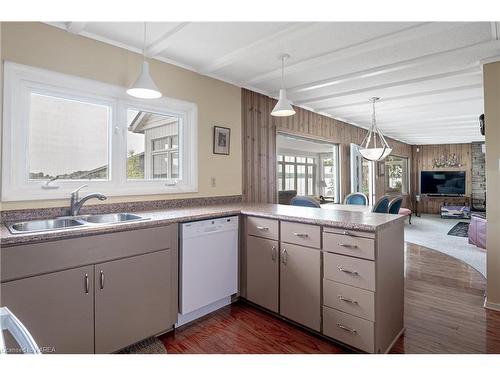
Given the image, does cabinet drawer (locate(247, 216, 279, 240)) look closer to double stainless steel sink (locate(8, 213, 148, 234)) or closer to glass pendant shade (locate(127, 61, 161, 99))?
double stainless steel sink (locate(8, 213, 148, 234))

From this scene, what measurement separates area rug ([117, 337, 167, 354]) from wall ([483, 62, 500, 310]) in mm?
2755

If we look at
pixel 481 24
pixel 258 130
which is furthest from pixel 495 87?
pixel 258 130

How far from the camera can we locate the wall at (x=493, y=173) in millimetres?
2479

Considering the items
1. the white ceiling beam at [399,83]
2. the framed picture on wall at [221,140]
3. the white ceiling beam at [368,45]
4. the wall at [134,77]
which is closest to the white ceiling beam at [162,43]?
the wall at [134,77]

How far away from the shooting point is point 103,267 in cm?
170

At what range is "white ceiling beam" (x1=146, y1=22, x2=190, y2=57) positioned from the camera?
6.87 feet

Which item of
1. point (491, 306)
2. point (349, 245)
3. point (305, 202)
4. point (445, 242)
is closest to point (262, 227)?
point (349, 245)

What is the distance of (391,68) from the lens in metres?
2.79

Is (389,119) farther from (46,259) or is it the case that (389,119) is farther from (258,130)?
(46,259)

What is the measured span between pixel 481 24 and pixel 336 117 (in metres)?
3.08

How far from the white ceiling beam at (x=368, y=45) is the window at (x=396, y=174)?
21.8 ft

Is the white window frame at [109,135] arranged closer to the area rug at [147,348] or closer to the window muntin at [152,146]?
the window muntin at [152,146]
